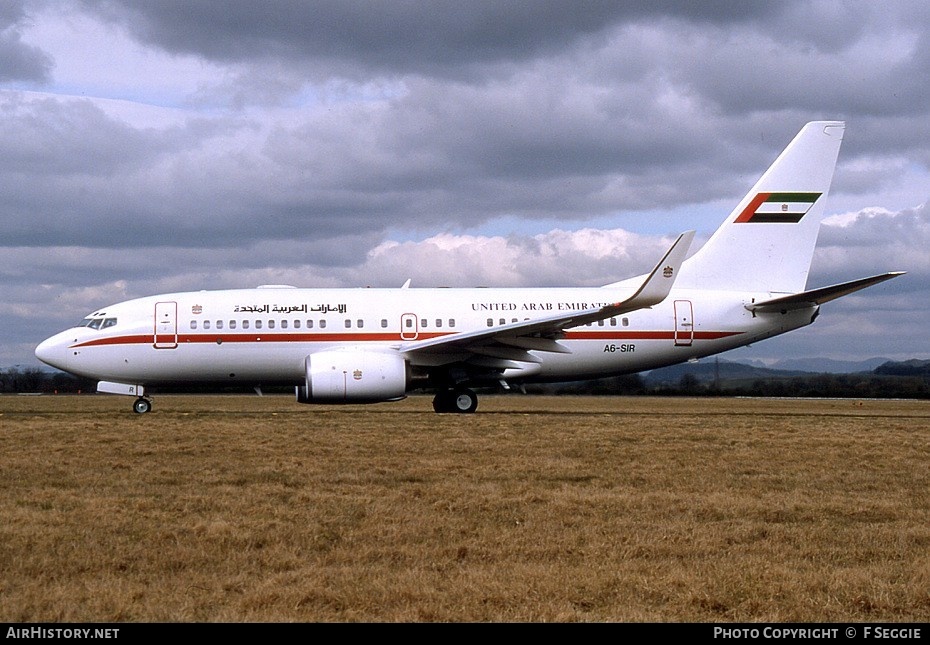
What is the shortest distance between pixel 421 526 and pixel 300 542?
1.04 meters

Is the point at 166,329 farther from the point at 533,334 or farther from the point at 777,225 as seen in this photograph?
the point at 777,225

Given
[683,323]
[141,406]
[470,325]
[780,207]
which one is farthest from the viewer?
[780,207]

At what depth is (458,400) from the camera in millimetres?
24312

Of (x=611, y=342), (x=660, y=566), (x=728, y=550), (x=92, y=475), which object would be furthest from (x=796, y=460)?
(x=611, y=342)

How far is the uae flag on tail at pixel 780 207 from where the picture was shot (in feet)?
85.0

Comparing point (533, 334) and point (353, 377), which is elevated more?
point (533, 334)

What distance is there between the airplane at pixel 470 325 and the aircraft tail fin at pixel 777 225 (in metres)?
0.03

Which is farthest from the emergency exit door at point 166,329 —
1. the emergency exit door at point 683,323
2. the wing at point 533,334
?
the emergency exit door at point 683,323

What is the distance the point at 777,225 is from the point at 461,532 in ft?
67.8

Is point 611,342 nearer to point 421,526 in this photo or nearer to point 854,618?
point 421,526

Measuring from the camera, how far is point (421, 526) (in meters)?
7.75

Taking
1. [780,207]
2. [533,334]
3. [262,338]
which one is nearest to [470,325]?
[533,334]

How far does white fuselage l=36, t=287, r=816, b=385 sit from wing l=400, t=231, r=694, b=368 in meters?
0.42

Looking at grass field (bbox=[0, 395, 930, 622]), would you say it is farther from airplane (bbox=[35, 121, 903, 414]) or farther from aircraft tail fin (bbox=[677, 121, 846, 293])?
aircraft tail fin (bbox=[677, 121, 846, 293])
